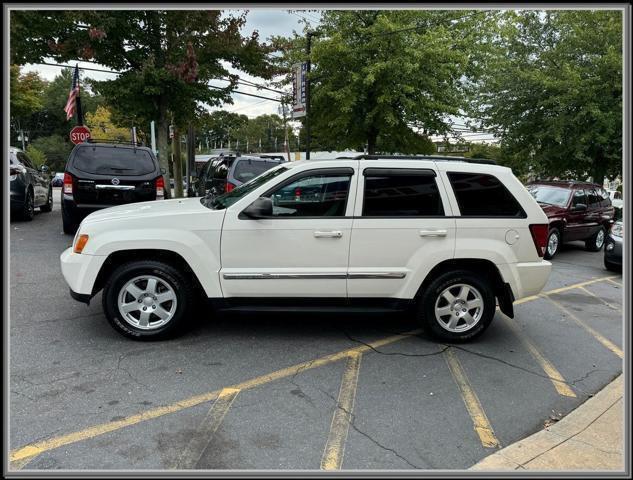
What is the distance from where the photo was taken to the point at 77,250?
183 inches

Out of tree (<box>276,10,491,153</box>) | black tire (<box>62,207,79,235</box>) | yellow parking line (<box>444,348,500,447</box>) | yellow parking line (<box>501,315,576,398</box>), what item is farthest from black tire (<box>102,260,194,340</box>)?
tree (<box>276,10,491,153</box>)

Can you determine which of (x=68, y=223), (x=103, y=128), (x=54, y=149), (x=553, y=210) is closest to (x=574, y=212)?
(x=553, y=210)

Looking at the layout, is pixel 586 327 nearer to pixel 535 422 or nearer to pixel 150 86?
pixel 535 422

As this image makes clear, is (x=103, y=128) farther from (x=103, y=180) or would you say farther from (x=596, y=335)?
(x=596, y=335)

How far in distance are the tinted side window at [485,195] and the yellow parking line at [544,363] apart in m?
1.41

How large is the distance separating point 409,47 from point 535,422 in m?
15.0

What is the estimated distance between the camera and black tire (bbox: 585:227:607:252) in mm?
12375

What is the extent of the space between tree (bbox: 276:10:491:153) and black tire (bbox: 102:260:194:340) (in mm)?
12823

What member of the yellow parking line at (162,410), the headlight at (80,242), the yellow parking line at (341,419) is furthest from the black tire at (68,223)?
the yellow parking line at (341,419)

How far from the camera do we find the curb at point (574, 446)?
3.03 m

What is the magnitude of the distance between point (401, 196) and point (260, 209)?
4.67 ft

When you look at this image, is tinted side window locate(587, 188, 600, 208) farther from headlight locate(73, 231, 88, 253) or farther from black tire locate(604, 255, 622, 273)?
headlight locate(73, 231, 88, 253)

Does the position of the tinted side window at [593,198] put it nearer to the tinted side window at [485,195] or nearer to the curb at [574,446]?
the tinted side window at [485,195]

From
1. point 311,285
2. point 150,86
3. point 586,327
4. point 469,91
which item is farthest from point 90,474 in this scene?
point 469,91
